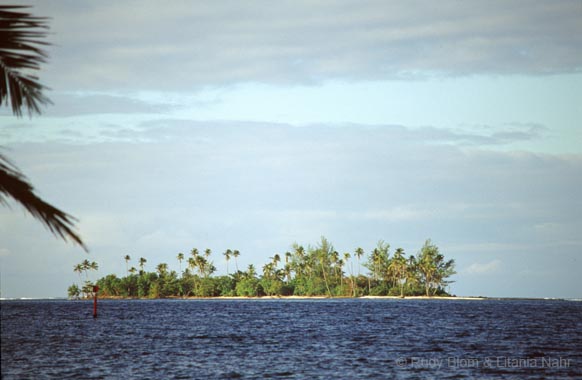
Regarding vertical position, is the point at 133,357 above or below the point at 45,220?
below

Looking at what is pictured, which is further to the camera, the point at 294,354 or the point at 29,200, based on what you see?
the point at 294,354

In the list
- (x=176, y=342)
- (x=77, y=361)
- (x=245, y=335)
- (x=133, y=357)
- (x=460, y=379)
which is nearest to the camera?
(x=460, y=379)

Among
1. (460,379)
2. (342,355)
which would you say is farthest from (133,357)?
(460,379)

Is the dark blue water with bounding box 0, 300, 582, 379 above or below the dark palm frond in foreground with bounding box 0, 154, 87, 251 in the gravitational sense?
below

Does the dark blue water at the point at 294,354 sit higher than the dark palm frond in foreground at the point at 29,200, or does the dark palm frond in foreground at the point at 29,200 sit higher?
the dark palm frond in foreground at the point at 29,200

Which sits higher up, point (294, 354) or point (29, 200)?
point (29, 200)

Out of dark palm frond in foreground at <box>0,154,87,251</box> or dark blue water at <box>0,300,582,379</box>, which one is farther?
dark blue water at <box>0,300,582,379</box>

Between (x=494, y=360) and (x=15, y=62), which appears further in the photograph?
(x=494, y=360)

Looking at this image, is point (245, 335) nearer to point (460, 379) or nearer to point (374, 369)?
point (374, 369)

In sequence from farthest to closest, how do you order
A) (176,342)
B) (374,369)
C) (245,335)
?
(245,335)
(176,342)
(374,369)

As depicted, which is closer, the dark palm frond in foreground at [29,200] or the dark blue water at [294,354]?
the dark palm frond in foreground at [29,200]

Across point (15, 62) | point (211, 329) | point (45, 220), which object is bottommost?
point (211, 329)

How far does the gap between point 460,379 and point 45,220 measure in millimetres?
35810

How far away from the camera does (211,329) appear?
8988 cm
